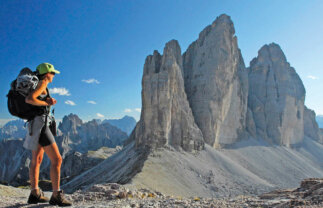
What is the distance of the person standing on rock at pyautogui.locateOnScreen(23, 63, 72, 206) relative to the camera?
4727mm

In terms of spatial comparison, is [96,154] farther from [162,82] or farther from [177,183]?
[177,183]

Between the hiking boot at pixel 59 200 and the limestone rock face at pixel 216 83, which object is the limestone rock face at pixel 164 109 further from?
the hiking boot at pixel 59 200

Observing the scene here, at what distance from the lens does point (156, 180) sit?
2631 centimetres

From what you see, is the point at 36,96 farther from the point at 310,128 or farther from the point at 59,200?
the point at 310,128

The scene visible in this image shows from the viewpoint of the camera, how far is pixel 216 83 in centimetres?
4912

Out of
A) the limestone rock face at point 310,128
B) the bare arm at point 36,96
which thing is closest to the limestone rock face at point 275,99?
the limestone rock face at point 310,128

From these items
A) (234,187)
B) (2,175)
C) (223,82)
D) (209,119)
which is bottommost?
(2,175)

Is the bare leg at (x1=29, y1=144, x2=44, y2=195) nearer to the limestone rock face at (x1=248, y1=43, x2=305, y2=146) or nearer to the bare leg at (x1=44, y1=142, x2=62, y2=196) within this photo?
the bare leg at (x1=44, y1=142, x2=62, y2=196)

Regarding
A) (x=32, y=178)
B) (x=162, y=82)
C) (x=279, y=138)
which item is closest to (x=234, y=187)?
(x=162, y=82)

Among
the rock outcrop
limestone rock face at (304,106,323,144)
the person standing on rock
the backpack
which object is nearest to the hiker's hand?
the person standing on rock

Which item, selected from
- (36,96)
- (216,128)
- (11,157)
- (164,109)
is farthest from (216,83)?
(11,157)

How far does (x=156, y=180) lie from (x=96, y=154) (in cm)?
4507

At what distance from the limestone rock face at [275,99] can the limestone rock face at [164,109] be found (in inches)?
1208

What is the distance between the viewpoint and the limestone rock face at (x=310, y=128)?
80.1m
